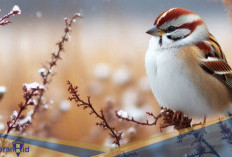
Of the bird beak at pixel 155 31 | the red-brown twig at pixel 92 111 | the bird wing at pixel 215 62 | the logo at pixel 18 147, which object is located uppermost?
the bird beak at pixel 155 31

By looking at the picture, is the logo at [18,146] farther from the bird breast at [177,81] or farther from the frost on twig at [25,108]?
the bird breast at [177,81]

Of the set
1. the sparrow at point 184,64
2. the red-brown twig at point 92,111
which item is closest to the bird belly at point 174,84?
the sparrow at point 184,64

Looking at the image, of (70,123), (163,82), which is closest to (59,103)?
(70,123)

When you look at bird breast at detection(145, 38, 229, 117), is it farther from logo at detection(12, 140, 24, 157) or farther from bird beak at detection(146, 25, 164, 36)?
logo at detection(12, 140, 24, 157)

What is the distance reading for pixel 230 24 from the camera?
74 centimetres

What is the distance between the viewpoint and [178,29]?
2.07ft

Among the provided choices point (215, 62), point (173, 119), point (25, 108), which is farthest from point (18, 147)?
point (215, 62)

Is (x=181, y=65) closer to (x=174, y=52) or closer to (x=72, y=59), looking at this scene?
(x=174, y=52)

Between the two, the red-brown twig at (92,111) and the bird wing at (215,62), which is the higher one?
the bird wing at (215,62)

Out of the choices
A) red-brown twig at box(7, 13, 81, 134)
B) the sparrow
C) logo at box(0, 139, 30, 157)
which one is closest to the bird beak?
the sparrow

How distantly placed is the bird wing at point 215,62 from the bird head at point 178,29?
0.02 m

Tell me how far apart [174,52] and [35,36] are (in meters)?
0.30

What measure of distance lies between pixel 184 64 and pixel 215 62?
2.8 inches

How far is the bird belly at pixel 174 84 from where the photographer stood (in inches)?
24.8
